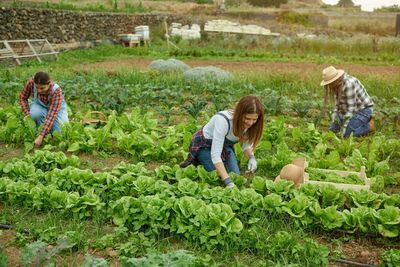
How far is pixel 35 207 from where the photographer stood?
424 cm

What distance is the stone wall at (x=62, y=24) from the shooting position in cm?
1657

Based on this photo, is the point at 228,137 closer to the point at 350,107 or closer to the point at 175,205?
the point at 175,205

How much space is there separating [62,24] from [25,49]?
2992mm

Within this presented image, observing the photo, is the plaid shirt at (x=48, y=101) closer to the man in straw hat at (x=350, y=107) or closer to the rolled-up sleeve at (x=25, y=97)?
the rolled-up sleeve at (x=25, y=97)

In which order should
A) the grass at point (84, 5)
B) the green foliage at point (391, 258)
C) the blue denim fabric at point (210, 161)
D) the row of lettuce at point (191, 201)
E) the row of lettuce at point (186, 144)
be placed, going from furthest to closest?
1. the grass at point (84, 5)
2. the row of lettuce at point (186, 144)
3. the blue denim fabric at point (210, 161)
4. the row of lettuce at point (191, 201)
5. the green foliage at point (391, 258)

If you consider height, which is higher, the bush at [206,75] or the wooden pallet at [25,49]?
the bush at [206,75]

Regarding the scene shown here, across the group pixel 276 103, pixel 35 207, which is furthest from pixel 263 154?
pixel 35 207

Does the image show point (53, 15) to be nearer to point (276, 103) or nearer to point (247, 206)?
point (276, 103)

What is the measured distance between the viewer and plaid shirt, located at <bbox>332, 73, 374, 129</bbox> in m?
6.37

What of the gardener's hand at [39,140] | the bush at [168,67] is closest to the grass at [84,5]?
the bush at [168,67]

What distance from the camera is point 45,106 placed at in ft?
20.4

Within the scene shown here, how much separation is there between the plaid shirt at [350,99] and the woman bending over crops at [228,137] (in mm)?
2205

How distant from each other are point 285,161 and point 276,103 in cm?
257

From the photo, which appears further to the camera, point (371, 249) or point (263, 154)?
point (263, 154)
